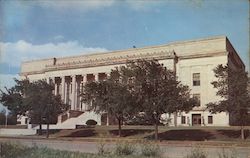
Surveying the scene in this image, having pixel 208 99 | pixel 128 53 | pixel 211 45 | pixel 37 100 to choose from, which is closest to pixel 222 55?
pixel 211 45

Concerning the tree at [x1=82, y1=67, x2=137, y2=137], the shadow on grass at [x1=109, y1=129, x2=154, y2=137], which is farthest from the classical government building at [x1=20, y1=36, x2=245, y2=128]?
the tree at [x1=82, y1=67, x2=137, y2=137]

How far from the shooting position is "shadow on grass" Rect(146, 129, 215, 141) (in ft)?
111

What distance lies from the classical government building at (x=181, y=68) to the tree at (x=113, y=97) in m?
11.9

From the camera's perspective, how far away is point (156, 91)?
1277 inches

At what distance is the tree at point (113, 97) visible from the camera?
33625 millimetres

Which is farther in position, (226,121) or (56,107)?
(226,121)

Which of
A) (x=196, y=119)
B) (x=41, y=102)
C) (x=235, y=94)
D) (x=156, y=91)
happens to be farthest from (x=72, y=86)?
(x=235, y=94)

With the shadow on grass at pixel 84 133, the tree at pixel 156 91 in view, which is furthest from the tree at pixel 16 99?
the tree at pixel 156 91

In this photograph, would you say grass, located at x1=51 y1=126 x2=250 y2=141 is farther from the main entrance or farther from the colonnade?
the colonnade

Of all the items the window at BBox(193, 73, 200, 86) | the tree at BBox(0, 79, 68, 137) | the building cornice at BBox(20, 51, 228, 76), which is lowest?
the tree at BBox(0, 79, 68, 137)

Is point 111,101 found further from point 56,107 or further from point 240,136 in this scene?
point 240,136

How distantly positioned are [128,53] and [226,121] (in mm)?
21415

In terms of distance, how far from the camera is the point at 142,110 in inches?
1310

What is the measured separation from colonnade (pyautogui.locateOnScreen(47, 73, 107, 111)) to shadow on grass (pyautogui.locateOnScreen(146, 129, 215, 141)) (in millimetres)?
32201
